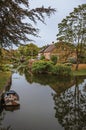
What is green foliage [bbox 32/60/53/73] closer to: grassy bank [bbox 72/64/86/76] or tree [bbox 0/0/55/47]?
grassy bank [bbox 72/64/86/76]

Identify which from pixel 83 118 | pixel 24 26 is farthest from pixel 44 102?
pixel 24 26

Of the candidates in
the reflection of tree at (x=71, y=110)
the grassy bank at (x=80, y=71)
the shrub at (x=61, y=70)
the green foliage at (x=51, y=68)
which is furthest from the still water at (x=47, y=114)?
the grassy bank at (x=80, y=71)

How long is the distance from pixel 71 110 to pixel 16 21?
10.1m

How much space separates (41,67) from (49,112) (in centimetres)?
3799

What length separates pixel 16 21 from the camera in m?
13.8

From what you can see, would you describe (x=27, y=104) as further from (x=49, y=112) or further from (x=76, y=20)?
(x=76, y=20)

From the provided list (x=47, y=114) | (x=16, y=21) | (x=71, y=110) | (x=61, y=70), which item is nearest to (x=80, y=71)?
(x=61, y=70)

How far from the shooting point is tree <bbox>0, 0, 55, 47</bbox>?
13.2m

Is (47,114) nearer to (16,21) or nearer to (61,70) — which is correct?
(16,21)

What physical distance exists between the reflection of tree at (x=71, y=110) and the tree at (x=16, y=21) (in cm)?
606

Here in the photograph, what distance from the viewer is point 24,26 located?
14000 mm

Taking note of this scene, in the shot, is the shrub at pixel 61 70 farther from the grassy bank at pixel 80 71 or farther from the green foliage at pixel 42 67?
the green foliage at pixel 42 67

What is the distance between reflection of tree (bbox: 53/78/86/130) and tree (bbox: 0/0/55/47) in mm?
6061

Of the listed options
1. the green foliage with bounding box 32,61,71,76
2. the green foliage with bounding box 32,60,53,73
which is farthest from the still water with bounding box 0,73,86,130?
the green foliage with bounding box 32,60,53,73
